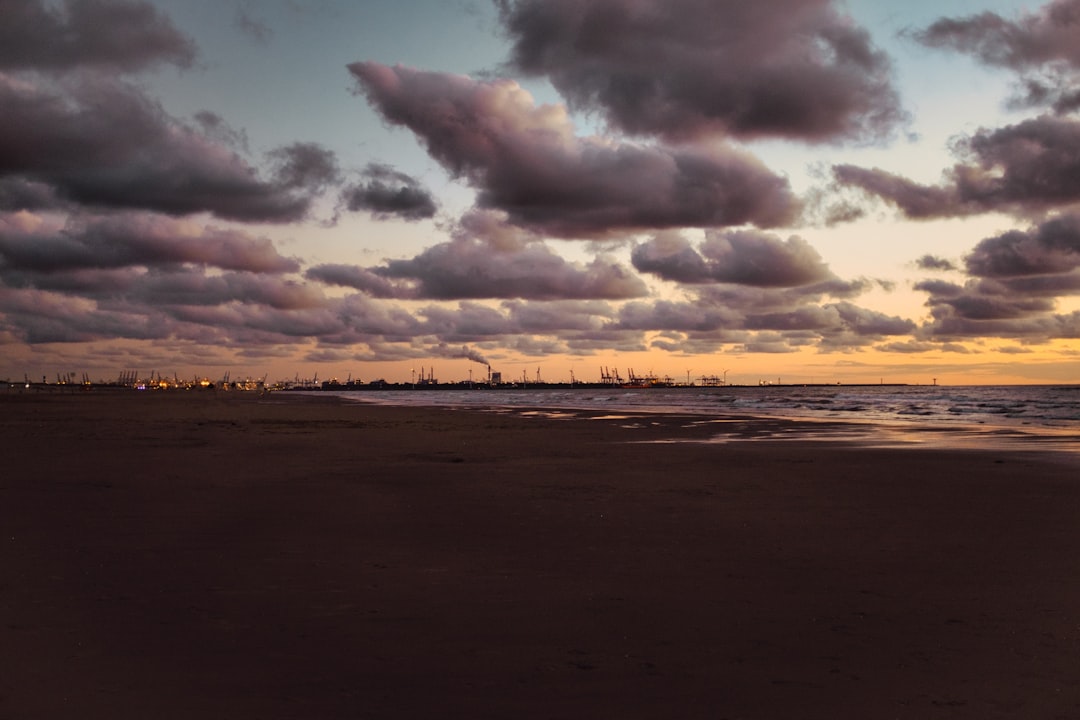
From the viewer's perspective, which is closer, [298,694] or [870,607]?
[298,694]

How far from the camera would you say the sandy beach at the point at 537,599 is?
5.29 meters

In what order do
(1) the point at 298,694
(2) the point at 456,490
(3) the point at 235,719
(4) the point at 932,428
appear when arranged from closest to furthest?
(3) the point at 235,719, (1) the point at 298,694, (2) the point at 456,490, (4) the point at 932,428

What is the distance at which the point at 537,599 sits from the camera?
24.6 feet

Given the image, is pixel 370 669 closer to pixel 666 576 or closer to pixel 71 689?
pixel 71 689

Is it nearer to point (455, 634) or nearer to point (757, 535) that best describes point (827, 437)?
point (757, 535)

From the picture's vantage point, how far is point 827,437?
103 feet

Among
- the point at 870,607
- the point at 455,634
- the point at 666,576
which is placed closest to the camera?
the point at 455,634

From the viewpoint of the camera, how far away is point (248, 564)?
892cm

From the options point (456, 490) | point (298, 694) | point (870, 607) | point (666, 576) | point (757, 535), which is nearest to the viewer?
point (298, 694)

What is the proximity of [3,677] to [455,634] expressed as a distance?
3119 millimetres

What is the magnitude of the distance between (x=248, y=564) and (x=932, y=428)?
37472mm

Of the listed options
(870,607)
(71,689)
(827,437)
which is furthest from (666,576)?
(827,437)

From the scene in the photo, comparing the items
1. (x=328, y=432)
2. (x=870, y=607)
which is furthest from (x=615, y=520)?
(x=328, y=432)

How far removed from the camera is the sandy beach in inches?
208
